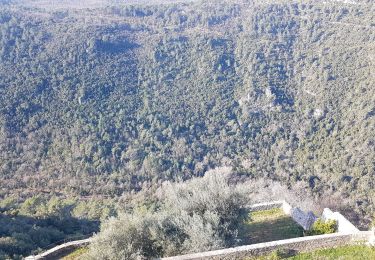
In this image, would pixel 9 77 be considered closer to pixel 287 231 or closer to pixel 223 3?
pixel 223 3

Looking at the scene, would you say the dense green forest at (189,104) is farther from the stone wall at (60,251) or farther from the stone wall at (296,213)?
the stone wall at (296,213)

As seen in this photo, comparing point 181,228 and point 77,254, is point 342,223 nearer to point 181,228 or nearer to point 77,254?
point 181,228

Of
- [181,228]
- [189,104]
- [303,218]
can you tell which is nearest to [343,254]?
[303,218]

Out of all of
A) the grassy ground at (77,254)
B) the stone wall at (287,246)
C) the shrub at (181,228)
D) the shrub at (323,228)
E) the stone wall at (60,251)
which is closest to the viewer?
the stone wall at (287,246)

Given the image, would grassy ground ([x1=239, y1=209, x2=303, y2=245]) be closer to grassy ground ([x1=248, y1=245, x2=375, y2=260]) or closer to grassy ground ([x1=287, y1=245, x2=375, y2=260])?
grassy ground ([x1=248, y1=245, x2=375, y2=260])

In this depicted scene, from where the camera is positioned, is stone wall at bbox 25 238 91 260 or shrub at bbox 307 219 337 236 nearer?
shrub at bbox 307 219 337 236

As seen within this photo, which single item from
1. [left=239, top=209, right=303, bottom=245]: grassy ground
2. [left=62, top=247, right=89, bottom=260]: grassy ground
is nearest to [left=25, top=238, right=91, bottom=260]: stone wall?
[left=62, top=247, right=89, bottom=260]: grassy ground

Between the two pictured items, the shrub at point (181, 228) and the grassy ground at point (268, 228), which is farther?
the grassy ground at point (268, 228)

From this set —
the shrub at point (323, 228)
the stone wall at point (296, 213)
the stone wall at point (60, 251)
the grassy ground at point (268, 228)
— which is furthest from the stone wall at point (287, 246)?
the stone wall at point (60, 251)
